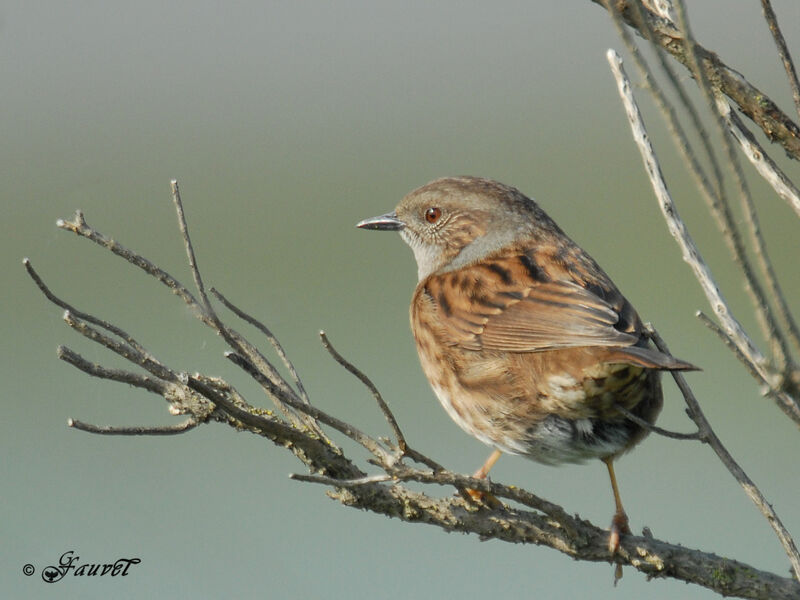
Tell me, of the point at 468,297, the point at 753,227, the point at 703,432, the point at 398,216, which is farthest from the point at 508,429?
the point at 753,227

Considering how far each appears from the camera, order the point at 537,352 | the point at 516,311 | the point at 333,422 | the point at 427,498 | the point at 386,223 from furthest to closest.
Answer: the point at 386,223, the point at 516,311, the point at 537,352, the point at 427,498, the point at 333,422

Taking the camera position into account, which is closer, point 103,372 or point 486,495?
point 103,372

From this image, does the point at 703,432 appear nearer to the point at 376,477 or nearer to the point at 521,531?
the point at 521,531

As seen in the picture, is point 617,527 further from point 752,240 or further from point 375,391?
point 752,240

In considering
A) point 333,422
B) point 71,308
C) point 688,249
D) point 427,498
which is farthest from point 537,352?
point 71,308

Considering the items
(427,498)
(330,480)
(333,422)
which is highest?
(333,422)
